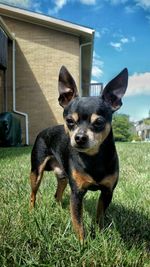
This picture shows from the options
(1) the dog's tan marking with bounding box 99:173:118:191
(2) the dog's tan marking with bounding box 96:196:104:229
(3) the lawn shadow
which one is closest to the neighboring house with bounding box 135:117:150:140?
(3) the lawn shadow

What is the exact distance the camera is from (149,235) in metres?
2.92

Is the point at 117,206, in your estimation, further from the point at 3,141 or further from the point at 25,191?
the point at 3,141

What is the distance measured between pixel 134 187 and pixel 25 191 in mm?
1180

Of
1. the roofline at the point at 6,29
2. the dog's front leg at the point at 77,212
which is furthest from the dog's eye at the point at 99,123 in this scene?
the roofline at the point at 6,29

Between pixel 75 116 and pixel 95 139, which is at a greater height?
pixel 75 116

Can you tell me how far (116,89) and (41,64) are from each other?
1457 cm

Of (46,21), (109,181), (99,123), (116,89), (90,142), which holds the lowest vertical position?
(109,181)

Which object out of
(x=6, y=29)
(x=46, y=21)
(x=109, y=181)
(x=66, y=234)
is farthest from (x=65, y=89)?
(x=46, y=21)

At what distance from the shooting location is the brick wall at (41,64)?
16953 mm

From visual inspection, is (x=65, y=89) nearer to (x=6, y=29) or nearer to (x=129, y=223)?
(x=129, y=223)

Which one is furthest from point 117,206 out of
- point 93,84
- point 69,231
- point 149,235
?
point 93,84

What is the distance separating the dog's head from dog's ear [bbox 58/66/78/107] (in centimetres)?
5

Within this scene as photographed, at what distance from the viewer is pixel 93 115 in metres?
2.58

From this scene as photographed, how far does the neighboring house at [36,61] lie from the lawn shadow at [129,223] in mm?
13329
